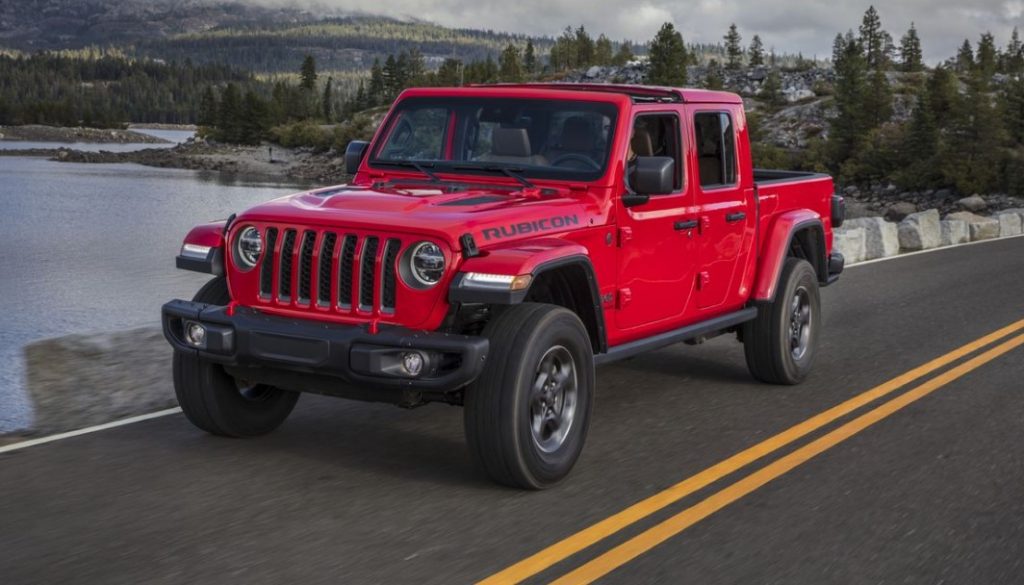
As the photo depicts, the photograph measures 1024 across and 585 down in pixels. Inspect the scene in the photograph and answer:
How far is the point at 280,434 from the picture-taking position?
21.6 ft

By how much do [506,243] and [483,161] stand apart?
1.17m

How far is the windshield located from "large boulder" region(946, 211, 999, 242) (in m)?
18.9

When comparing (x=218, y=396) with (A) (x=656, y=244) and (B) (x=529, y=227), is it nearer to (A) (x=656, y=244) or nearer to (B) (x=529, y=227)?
(B) (x=529, y=227)

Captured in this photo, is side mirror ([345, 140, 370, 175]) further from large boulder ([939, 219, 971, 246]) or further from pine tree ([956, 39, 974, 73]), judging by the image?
pine tree ([956, 39, 974, 73])

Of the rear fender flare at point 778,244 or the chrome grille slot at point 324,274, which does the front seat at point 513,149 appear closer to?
the chrome grille slot at point 324,274

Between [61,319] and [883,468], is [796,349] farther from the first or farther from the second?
[61,319]

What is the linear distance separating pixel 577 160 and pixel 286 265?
5.91 ft

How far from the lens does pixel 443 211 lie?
18.6 ft

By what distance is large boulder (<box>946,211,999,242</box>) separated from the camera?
77.9 ft

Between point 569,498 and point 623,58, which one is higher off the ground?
point 623,58

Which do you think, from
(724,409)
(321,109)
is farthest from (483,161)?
(321,109)

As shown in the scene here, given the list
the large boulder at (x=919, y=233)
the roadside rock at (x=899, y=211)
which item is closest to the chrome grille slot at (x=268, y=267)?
the large boulder at (x=919, y=233)

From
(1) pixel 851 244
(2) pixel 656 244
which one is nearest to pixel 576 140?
(2) pixel 656 244

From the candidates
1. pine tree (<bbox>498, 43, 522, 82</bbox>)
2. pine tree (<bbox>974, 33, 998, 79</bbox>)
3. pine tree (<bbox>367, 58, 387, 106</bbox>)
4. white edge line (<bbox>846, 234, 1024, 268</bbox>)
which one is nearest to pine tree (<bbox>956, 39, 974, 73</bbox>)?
pine tree (<bbox>974, 33, 998, 79</bbox>)
